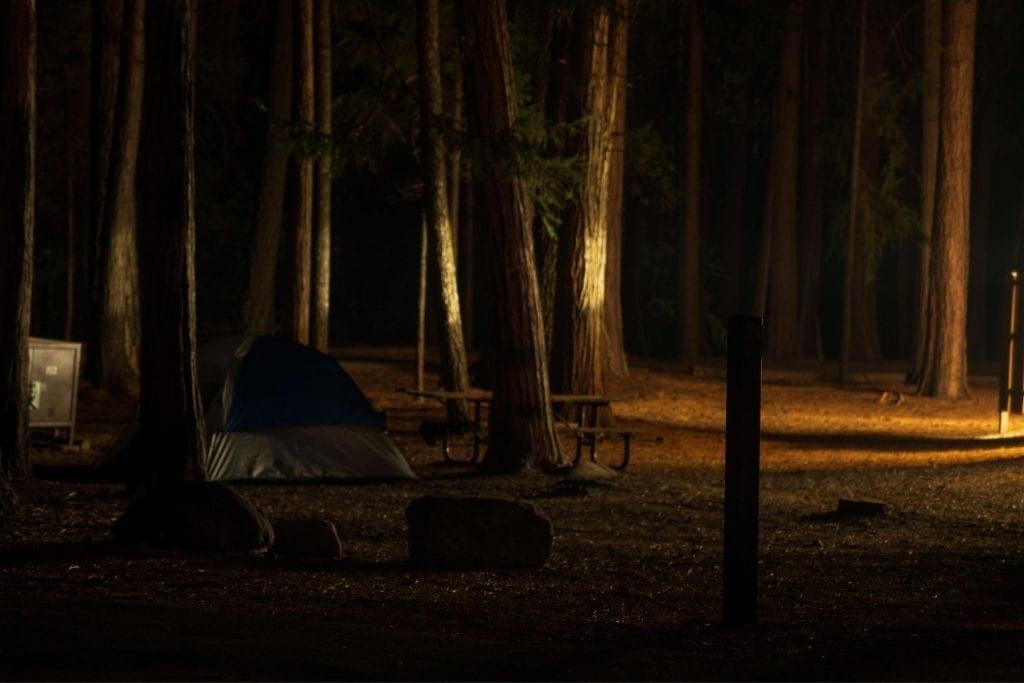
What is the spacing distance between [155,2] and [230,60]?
26.6 m

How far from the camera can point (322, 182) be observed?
29391mm

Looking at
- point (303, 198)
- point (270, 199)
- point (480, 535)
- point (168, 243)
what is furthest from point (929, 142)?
point (480, 535)

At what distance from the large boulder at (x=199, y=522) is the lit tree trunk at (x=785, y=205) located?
116 ft

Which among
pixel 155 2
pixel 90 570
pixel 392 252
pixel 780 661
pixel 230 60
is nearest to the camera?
pixel 780 661

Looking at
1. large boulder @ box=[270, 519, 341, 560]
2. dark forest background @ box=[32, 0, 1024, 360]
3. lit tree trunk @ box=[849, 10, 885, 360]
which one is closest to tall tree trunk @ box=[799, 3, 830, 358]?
dark forest background @ box=[32, 0, 1024, 360]

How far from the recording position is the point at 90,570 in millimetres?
11289

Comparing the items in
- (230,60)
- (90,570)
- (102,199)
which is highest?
(230,60)

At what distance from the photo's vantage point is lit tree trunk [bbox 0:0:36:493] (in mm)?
15625

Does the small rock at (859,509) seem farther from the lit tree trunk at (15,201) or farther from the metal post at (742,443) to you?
the lit tree trunk at (15,201)

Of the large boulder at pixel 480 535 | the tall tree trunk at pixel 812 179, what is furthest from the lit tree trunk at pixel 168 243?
the tall tree trunk at pixel 812 179

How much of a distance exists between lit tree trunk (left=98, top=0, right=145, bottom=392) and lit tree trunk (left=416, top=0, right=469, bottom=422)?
5978 mm

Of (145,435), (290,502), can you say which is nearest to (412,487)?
(290,502)

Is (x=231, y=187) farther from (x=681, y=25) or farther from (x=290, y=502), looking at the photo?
(x=290, y=502)

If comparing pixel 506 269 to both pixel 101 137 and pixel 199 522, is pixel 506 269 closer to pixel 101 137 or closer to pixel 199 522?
pixel 199 522
